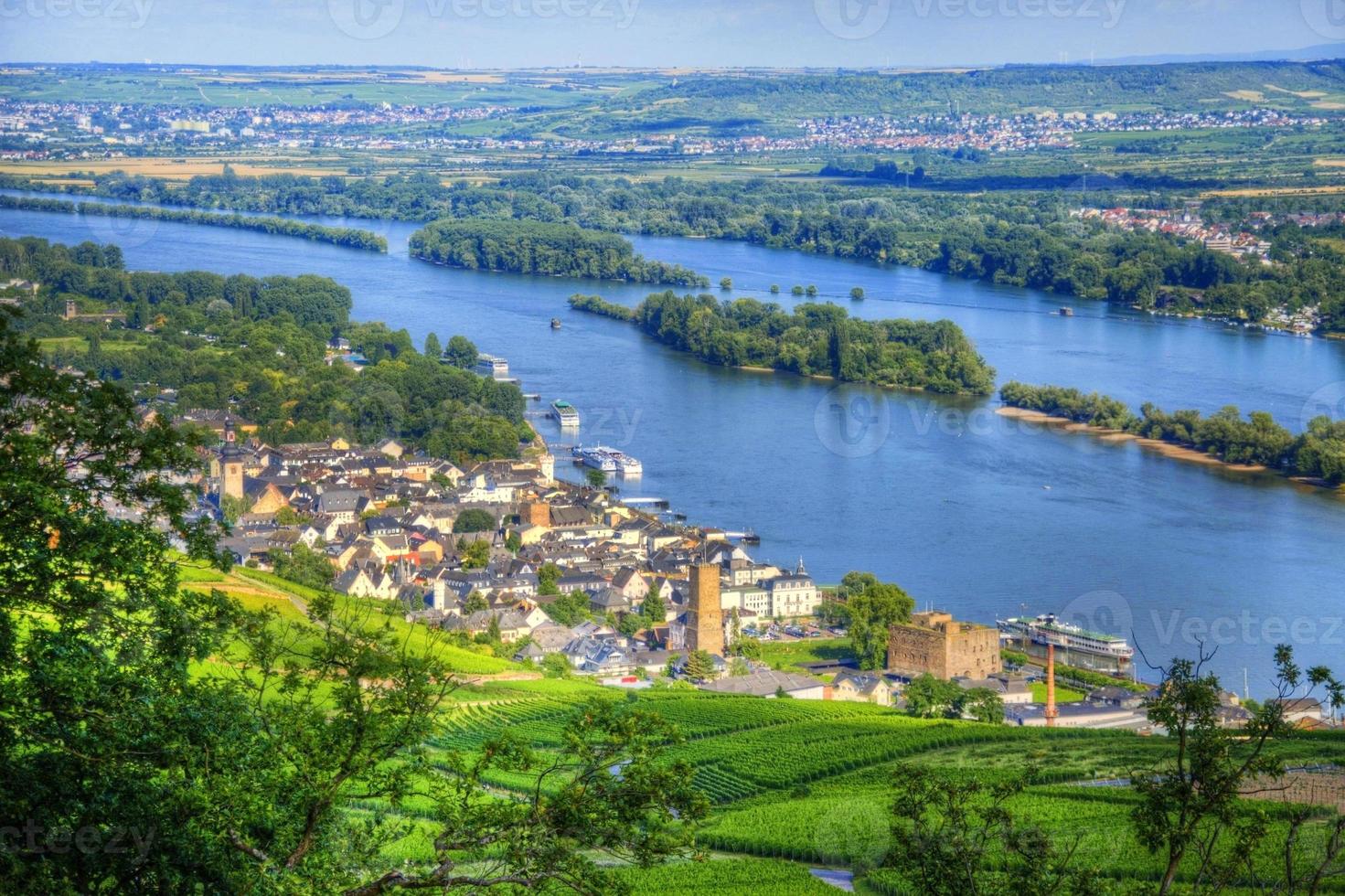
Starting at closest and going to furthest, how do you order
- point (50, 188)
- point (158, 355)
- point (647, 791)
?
point (647, 791), point (158, 355), point (50, 188)

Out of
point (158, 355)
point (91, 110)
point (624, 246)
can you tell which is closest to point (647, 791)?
point (158, 355)

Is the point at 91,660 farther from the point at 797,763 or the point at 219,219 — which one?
the point at 219,219

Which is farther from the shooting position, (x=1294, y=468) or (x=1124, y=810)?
(x=1294, y=468)

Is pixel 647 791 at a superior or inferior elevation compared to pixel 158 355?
superior

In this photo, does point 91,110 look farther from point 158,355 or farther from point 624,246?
point 158,355

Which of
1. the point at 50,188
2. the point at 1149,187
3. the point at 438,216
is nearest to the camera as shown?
the point at 50,188

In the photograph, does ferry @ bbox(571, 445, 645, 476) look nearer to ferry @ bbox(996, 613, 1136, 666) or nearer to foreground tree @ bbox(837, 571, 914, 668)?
foreground tree @ bbox(837, 571, 914, 668)

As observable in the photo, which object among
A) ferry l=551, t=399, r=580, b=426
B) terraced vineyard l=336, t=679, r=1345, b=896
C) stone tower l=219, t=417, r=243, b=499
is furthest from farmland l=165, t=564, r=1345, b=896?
ferry l=551, t=399, r=580, b=426

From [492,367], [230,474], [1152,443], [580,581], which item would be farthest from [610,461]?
[1152,443]
